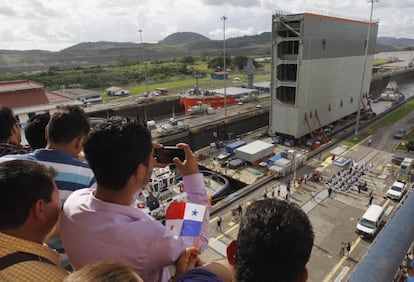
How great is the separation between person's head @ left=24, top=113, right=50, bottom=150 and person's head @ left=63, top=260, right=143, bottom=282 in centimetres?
322

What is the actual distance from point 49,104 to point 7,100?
3.06 metres

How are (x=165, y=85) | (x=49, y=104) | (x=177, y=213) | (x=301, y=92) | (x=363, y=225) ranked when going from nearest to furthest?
(x=177, y=213)
(x=363, y=225)
(x=49, y=104)
(x=301, y=92)
(x=165, y=85)

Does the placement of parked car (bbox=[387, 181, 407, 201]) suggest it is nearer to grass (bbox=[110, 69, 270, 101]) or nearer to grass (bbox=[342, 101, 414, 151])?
grass (bbox=[342, 101, 414, 151])

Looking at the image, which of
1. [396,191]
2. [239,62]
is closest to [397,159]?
[396,191]

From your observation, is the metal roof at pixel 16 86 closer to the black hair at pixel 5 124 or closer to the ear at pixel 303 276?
the black hair at pixel 5 124

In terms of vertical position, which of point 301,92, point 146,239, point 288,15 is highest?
point 288,15

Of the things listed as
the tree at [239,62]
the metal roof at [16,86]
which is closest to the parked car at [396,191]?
the metal roof at [16,86]

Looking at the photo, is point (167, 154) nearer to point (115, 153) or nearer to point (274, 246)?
point (115, 153)

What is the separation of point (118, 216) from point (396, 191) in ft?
68.5

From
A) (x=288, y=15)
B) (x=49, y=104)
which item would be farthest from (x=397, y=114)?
(x=49, y=104)

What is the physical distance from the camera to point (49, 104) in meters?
24.5

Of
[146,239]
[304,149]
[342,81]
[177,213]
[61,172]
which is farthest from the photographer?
[342,81]

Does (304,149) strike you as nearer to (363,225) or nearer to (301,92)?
(301,92)

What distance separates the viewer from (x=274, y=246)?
4.71 feet
